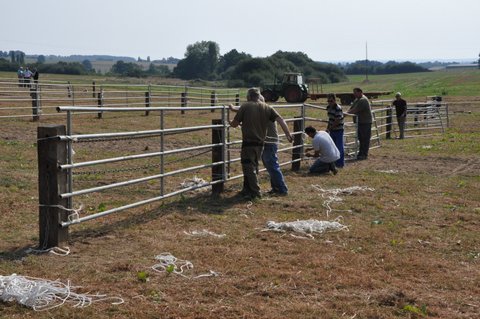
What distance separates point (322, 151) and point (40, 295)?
835cm

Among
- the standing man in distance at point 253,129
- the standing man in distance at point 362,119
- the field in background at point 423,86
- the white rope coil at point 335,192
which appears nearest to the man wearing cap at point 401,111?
the standing man in distance at point 362,119

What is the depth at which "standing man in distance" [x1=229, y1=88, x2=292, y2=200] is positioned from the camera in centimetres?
978

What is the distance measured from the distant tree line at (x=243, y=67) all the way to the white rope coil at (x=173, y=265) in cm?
5031

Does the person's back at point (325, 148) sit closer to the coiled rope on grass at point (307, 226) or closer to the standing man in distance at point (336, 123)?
the standing man in distance at point (336, 123)

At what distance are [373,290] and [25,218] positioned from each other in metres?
4.41

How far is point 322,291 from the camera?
567 cm

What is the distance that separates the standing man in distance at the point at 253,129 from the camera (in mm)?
9781

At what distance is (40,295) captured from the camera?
5137 millimetres

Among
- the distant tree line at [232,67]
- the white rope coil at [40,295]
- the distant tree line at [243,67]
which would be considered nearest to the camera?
the white rope coil at [40,295]

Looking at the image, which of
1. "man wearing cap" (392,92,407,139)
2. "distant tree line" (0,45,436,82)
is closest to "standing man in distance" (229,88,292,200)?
"man wearing cap" (392,92,407,139)

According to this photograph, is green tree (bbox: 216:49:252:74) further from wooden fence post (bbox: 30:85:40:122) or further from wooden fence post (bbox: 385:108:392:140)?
wooden fence post (bbox: 30:85:40:122)

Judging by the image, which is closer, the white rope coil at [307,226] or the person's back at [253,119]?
the white rope coil at [307,226]

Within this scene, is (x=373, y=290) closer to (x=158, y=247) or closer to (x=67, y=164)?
(x=158, y=247)

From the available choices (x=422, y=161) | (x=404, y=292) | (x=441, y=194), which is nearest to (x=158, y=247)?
(x=404, y=292)
